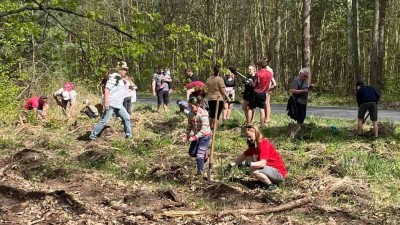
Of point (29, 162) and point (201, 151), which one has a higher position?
point (201, 151)

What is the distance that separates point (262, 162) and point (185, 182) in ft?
4.18

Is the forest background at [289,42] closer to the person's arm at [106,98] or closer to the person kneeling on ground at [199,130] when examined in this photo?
the person's arm at [106,98]

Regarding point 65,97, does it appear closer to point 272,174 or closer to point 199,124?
point 199,124

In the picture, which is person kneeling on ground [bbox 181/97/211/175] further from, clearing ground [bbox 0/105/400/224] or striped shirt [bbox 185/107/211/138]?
clearing ground [bbox 0/105/400/224]

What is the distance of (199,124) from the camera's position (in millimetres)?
7637

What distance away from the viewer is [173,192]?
6496 millimetres

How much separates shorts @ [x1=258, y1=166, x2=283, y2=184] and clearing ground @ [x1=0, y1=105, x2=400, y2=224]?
13cm

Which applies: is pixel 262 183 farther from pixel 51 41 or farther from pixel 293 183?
pixel 51 41

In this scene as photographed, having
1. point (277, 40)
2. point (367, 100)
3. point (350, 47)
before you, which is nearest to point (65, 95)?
point (367, 100)

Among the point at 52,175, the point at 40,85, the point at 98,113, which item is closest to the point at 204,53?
the point at 52,175

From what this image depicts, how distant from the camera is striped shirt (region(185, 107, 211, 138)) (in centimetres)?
750

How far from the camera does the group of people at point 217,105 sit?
700 centimetres

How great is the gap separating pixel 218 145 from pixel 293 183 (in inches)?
117

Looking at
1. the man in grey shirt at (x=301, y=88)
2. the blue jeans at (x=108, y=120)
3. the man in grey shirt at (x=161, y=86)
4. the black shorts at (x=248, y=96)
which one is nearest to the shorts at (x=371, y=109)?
the man in grey shirt at (x=301, y=88)
